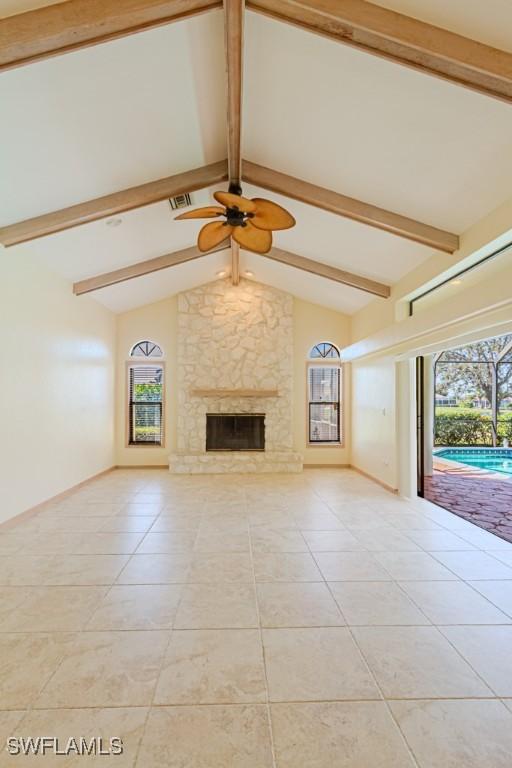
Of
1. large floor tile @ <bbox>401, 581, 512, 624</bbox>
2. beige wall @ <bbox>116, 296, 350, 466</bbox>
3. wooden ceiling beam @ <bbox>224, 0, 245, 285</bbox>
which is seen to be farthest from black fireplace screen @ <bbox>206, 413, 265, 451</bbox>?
large floor tile @ <bbox>401, 581, 512, 624</bbox>

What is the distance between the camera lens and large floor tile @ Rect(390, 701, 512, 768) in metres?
1.53

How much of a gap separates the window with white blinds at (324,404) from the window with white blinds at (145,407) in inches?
121

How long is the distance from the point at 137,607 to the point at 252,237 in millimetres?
3270

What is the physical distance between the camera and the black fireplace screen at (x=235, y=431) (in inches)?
309

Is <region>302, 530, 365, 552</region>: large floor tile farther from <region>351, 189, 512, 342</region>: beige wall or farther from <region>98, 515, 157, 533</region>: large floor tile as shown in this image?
<region>351, 189, 512, 342</region>: beige wall

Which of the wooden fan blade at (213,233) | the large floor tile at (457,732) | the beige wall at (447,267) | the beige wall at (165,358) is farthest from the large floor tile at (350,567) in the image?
the beige wall at (165,358)

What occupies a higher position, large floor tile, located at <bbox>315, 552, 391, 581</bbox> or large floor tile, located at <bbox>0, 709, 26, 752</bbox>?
large floor tile, located at <bbox>0, 709, 26, 752</bbox>

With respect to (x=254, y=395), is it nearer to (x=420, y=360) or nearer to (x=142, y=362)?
(x=142, y=362)

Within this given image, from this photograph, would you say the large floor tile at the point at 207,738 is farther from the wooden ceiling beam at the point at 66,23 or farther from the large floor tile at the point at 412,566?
the wooden ceiling beam at the point at 66,23

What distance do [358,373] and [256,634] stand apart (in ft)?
19.5

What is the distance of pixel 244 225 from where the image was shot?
3754 mm

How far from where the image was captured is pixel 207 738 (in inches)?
63.4

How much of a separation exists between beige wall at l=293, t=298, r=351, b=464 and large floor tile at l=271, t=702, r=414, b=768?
6.32 m

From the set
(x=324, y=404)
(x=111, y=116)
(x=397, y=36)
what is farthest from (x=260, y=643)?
(x=324, y=404)
